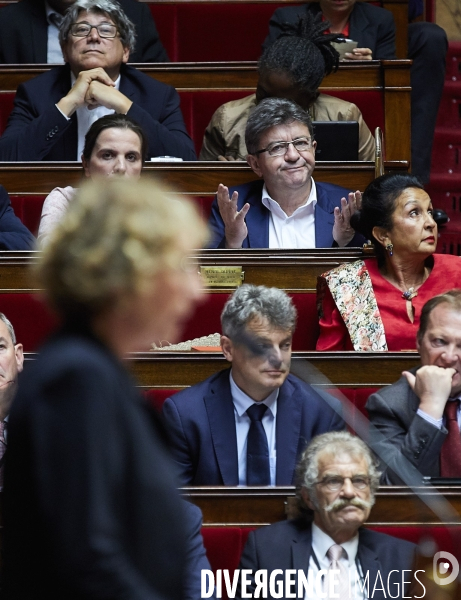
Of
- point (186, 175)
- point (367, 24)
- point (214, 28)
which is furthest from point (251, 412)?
point (214, 28)

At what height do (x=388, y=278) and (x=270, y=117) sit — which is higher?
(x=270, y=117)

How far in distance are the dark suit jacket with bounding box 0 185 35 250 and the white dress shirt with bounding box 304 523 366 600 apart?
1017 millimetres

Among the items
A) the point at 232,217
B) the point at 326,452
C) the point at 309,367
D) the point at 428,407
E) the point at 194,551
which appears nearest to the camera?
the point at 194,551

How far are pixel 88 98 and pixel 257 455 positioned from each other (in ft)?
3.61

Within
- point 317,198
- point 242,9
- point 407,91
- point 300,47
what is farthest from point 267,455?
point 242,9

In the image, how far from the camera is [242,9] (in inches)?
119

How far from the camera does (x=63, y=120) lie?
2316mm

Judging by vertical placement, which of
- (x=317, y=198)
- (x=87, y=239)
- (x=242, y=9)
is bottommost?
(x=87, y=239)

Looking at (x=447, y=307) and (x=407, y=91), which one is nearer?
(x=447, y=307)

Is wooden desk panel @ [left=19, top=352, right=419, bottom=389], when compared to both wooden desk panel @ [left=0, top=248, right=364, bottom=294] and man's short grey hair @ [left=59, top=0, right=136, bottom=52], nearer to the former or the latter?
wooden desk panel @ [left=0, top=248, right=364, bottom=294]

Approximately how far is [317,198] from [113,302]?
1.55m

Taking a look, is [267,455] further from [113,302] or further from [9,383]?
[113,302]

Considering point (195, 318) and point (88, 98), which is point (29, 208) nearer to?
point (88, 98)

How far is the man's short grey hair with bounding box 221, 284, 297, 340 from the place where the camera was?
1.50 metres
